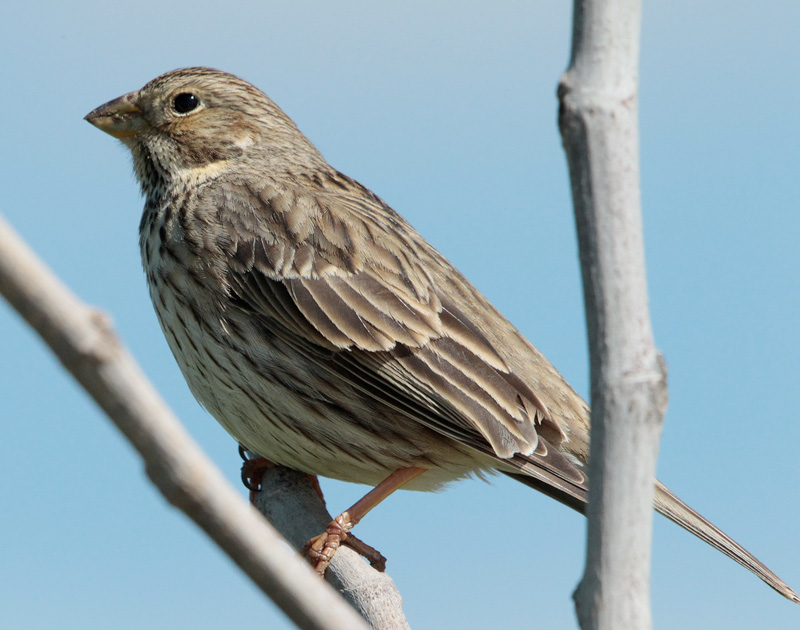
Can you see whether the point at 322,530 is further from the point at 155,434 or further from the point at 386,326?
the point at 155,434

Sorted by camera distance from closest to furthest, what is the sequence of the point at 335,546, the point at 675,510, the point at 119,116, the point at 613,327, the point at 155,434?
the point at 155,434 → the point at 613,327 → the point at 335,546 → the point at 675,510 → the point at 119,116

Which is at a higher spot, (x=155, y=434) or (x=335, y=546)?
(x=335, y=546)

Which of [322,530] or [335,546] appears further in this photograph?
[322,530]

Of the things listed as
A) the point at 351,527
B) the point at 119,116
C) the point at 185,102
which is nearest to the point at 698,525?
the point at 351,527

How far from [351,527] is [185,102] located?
2757 millimetres

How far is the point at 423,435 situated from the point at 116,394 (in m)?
3.65

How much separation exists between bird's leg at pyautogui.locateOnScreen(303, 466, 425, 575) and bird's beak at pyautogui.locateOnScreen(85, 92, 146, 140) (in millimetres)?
2585

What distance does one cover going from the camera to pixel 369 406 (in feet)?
16.1

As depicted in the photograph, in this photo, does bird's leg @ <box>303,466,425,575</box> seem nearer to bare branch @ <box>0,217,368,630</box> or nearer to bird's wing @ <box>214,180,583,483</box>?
bird's wing @ <box>214,180,583,483</box>

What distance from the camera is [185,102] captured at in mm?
5961

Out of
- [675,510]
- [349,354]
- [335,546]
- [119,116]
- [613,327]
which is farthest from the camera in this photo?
[119,116]

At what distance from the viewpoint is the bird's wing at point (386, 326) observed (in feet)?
15.5

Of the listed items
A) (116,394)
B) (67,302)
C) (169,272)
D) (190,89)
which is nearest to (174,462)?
(116,394)

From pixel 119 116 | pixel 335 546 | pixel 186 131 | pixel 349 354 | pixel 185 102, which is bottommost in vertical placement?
pixel 335 546
